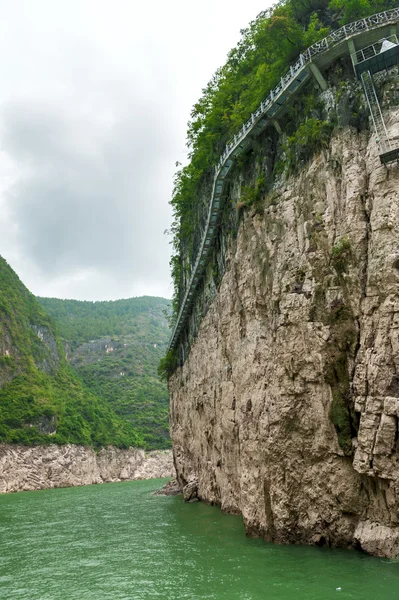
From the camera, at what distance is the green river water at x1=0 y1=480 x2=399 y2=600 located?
1113 centimetres

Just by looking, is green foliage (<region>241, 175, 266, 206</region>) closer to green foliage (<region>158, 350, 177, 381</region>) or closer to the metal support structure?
the metal support structure

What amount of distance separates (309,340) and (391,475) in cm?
459

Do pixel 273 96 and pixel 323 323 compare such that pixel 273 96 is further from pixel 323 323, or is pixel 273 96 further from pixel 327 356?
pixel 327 356

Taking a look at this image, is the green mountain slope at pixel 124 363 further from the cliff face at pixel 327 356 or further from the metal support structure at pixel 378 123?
the metal support structure at pixel 378 123

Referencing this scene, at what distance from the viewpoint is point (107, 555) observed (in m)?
17.0

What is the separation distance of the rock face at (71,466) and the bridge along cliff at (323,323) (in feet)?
196

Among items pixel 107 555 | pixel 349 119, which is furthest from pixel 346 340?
pixel 107 555

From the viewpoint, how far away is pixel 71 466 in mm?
76688

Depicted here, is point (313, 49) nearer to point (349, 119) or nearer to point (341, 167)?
point (349, 119)

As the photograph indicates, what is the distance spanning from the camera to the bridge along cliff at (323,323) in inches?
504

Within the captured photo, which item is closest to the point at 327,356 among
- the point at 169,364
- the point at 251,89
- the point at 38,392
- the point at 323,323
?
the point at 323,323

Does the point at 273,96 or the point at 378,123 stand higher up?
the point at 273,96

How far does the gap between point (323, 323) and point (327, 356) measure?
106 centimetres

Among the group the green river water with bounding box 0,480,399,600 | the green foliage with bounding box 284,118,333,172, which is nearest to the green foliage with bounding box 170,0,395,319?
the green foliage with bounding box 284,118,333,172
